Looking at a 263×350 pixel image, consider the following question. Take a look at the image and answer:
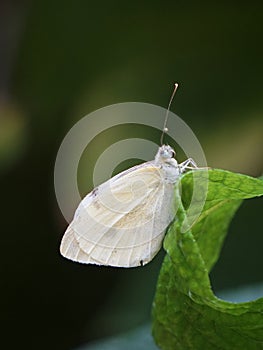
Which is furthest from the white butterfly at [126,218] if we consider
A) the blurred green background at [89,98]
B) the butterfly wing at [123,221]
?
the blurred green background at [89,98]

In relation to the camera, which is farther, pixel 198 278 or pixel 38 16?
pixel 38 16

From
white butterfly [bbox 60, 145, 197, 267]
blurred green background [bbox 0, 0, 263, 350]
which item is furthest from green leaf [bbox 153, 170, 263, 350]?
blurred green background [bbox 0, 0, 263, 350]

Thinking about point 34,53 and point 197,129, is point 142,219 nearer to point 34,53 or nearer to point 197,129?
point 197,129

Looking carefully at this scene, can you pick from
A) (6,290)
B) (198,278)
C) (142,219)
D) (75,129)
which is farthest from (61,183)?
(198,278)

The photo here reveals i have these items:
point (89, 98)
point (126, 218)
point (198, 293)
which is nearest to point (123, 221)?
point (126, 218)

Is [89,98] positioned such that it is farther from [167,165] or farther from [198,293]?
[198,293]

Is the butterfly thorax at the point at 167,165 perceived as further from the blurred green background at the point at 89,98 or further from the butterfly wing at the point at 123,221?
the blurred green background at the point at 89,98
